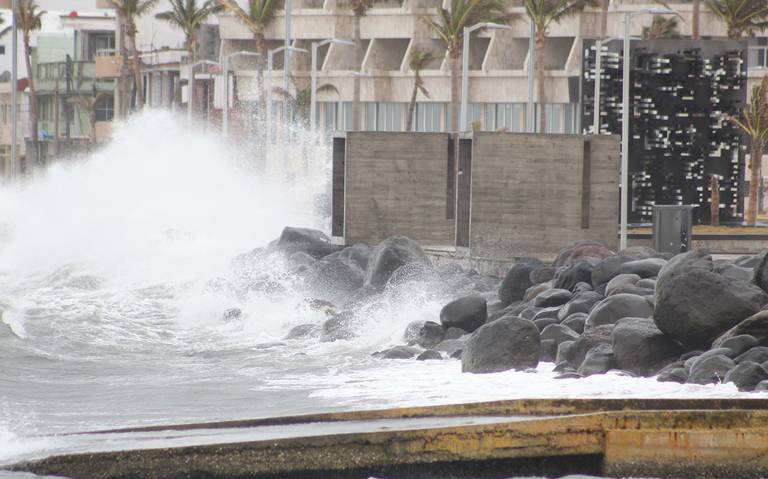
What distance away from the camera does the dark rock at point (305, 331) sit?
21.3 meters

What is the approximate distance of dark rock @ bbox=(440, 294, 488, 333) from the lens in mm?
18828

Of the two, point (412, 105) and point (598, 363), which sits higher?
point (412, 105)

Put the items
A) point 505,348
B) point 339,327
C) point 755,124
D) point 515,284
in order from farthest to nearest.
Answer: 1. point 755,124
2. point 515,284
3. point 339,327
4. point 505,348

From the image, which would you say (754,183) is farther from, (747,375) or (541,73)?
(747,375)

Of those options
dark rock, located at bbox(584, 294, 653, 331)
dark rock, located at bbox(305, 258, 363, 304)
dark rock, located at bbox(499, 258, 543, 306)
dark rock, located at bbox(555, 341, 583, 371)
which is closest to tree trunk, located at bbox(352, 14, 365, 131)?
dark rock, located at bbox(305, 258, 363, 304)

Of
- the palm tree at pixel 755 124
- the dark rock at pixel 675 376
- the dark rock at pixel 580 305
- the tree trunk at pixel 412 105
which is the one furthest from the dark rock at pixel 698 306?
the tree trunk at pixel 412 105

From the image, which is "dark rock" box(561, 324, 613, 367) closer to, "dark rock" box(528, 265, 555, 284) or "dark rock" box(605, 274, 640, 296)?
"dark rock" box(605, 274, 640, 296)

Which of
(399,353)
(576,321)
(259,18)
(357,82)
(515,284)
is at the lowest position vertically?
(399,353)

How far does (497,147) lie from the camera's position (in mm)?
27453

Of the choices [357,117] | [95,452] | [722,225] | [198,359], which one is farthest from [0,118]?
[95,452]

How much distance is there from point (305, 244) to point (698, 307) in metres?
18.0

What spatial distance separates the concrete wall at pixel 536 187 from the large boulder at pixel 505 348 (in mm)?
12405

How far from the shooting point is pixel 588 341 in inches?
Result: 587

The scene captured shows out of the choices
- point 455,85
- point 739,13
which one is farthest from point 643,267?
point 455,85
